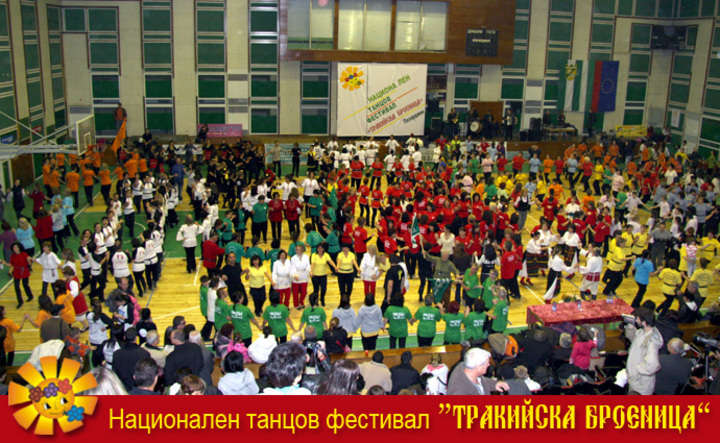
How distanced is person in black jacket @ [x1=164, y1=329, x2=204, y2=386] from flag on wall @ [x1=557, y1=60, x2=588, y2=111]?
82.5 feet

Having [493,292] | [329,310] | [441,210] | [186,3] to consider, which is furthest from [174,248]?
[186,3]

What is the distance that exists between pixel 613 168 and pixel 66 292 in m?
16.0

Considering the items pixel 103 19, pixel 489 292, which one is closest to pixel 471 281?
pixel 489 292

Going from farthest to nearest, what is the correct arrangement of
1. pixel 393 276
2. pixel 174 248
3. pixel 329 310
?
pixel 174 248 < pixel 329 310 < pixel 393 276

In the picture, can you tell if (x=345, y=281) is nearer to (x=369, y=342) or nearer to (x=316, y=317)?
(x=369, y=342)

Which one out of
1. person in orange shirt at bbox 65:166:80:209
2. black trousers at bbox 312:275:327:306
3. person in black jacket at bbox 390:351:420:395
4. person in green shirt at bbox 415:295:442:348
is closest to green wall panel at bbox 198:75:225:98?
person in orange shirt at bbox 65:166:80:209

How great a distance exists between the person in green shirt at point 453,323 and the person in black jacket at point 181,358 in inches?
144

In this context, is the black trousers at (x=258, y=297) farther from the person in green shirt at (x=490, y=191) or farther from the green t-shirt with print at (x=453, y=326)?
the person in green shirt at (x=490, y=191)

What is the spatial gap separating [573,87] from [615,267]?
60.3ft

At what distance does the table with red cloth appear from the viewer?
10.7 m

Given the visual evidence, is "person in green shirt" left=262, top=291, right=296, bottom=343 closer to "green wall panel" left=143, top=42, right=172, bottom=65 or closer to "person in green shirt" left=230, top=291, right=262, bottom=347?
"person in green shirt" left=230, top=291, right=262, bottom=347

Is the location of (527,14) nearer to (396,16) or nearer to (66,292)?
(396,16)

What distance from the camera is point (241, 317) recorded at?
368 inches

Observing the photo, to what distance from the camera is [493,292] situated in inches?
416
